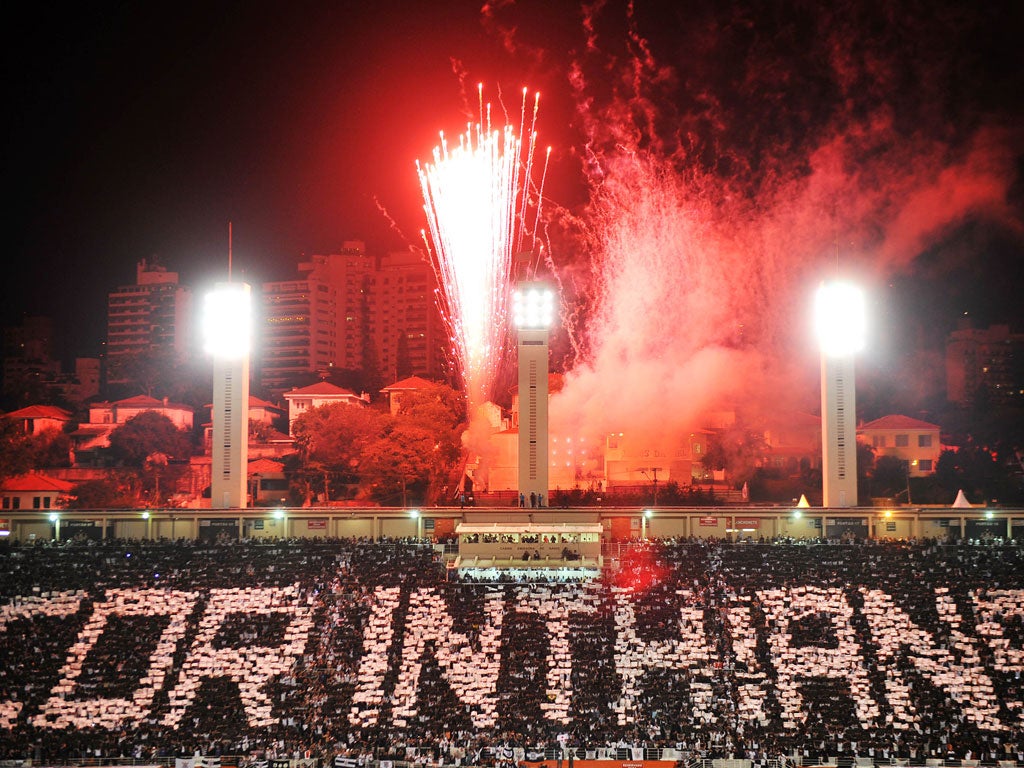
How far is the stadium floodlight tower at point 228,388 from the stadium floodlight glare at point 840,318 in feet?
68.8

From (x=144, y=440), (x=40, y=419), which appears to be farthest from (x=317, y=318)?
(x=144, y=440)

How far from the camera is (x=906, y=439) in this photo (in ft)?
231

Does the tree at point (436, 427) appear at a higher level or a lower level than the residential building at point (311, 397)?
lower

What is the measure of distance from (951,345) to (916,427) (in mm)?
26927

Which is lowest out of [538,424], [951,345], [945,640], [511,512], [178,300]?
[945,640]

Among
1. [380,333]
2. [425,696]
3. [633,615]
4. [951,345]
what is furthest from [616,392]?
[380,333]

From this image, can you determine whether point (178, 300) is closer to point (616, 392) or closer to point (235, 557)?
point (616, 392)

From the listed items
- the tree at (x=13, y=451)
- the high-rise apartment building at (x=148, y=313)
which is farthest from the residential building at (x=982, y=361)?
the high-rise apartment building at (x=148, y=313)

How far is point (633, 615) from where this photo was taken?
114 ft

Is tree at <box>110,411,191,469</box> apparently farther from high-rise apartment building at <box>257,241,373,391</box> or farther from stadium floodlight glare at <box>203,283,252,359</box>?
high-rise apartment building at <box>257,241,373,391</box>

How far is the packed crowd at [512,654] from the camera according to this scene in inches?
1197

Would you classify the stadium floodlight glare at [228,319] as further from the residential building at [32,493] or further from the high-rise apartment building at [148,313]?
the high-rise apartment building at [148,313]

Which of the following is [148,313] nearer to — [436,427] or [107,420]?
[107,420]

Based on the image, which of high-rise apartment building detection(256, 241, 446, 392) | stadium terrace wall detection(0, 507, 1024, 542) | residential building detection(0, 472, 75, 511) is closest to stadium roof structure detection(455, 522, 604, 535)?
stadium terrace wall detection(0, 507, 1024, 542)
